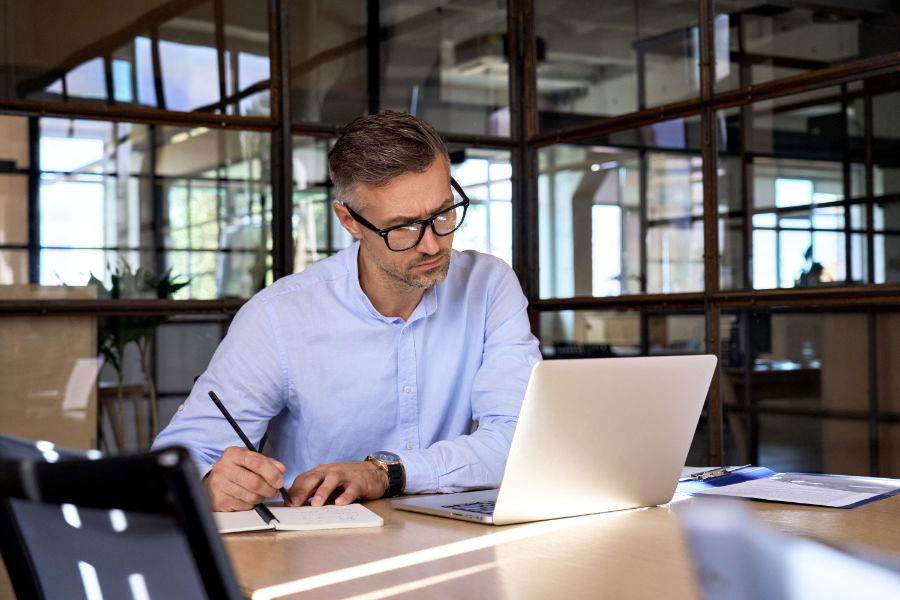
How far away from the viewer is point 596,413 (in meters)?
1.54

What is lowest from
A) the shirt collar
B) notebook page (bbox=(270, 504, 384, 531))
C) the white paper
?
the white paper

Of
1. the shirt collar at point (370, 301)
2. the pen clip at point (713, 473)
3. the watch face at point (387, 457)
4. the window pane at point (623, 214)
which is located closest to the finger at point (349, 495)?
the watch face at point (387, 457)

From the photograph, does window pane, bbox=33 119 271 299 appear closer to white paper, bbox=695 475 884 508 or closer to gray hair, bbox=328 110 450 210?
gray hair, bbox=328 110 450 210

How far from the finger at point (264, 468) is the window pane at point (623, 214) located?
2.28m

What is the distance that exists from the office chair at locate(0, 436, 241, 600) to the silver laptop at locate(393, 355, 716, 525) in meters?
0.65

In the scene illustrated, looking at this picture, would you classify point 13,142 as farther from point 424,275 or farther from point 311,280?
point 424,275

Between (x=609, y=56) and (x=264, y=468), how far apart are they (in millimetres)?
2870

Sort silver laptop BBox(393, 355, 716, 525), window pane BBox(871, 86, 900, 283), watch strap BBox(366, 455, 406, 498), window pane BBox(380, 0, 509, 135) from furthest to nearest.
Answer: window pane BBox(380, 0, 509, 135), window pane BBox(871, 86, 900, 283), watch strap BBox(366, 455, 406, 498), silver laptop BBox(393, 355, 716, 525)

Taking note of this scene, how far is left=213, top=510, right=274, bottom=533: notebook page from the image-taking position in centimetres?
151

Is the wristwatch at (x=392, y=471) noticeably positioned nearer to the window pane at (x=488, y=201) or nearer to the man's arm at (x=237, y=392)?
the man's arm at (x=237, y=392)

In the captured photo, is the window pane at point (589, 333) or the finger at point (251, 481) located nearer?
the finger at point (251, 481)

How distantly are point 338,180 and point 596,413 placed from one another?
3.17ft

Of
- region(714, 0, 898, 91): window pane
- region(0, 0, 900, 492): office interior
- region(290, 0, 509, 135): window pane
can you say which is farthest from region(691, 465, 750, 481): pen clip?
region(290, 0, 509, 135): window pane

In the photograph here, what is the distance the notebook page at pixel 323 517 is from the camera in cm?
155
